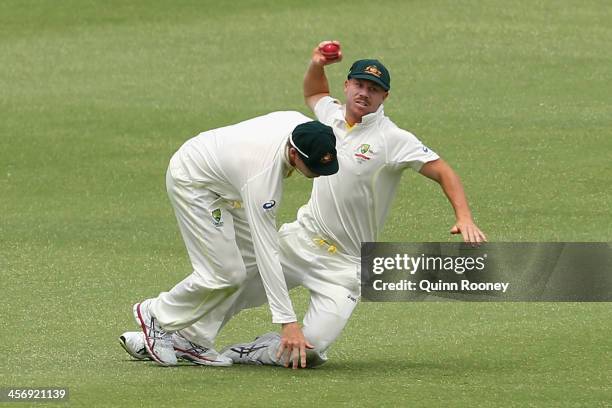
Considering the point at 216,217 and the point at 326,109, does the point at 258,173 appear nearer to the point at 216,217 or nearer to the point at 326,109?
the point at 216,217

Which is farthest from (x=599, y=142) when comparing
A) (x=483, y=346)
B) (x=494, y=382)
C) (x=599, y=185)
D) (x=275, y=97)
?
(x=494, y=382)

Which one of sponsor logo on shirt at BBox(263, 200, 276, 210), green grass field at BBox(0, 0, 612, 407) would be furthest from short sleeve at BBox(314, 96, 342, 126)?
green grass field at BBox(0, 0, 612, 407)

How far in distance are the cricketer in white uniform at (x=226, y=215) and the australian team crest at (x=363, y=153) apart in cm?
42

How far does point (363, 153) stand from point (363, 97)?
1.22 feet

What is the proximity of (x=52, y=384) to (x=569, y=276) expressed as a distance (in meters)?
4.75

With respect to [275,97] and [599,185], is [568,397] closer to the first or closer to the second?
[599,185]

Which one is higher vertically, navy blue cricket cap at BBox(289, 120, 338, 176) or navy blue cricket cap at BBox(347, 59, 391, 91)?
navy blue cricket cap at BBox(347, 59, 391, 91)

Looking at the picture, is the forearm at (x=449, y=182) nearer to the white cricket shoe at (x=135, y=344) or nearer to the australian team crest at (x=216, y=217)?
the australian team crest at (x=216, y=217)

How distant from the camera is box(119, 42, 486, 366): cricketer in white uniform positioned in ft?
31.5

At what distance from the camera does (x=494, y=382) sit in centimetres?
910

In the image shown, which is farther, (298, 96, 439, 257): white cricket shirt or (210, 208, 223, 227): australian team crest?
(298, 96, 439, 257): white cricket shirt

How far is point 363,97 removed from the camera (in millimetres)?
9719

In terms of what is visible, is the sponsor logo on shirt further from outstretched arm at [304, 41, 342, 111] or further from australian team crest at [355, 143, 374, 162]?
outstretched arm at [304, 41, 342, 111]

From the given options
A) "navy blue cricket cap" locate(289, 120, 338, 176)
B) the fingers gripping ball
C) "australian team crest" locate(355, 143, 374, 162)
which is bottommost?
"australian team crest" locate(355, 143, 374, 162)
